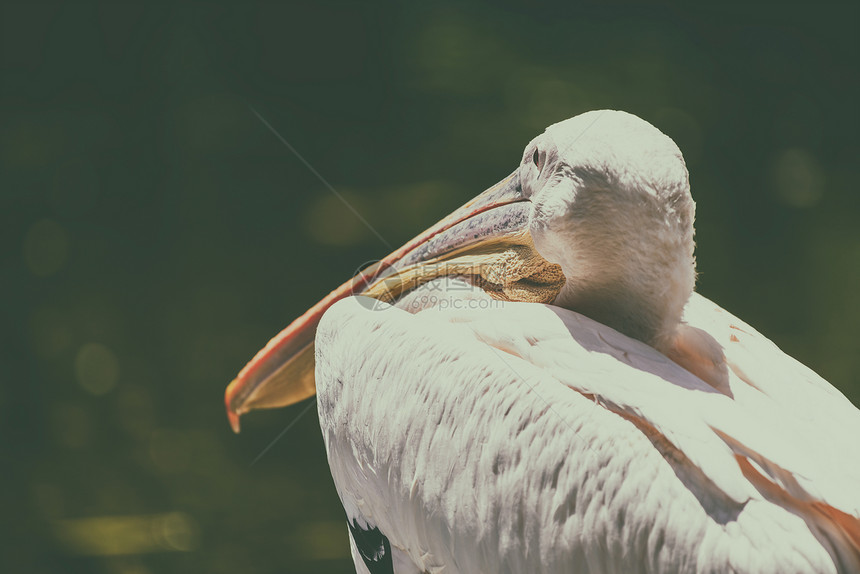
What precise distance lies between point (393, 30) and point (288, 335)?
1445 mm

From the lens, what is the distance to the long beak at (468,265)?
1434mm

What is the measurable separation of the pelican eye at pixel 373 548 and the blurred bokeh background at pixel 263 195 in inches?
60.5

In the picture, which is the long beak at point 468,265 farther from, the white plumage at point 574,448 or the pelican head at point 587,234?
the white plumage at point 574,448

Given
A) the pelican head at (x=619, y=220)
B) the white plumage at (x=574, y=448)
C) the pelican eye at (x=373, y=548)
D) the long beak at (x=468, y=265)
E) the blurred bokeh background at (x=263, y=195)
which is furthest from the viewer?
the blurred bokeh background at (x=263, y=195)

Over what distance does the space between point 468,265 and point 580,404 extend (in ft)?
1.69

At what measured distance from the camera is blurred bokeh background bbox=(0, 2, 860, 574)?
2734 mm

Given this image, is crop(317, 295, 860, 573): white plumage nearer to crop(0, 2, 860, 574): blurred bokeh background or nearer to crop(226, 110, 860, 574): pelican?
crop(226, 110, 860, 574): pelican

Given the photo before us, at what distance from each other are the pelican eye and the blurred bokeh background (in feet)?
5.04

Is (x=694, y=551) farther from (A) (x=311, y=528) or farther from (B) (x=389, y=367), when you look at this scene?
(A) (x=311, y=528)

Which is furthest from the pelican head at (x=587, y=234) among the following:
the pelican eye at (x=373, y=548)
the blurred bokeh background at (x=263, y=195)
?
the blurred bokeh background at (x=263, y=195)

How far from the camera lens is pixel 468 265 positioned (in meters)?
1.48

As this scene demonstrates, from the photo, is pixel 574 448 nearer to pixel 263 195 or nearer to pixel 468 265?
pixel 468 265

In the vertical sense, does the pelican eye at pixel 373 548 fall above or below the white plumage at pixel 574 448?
below

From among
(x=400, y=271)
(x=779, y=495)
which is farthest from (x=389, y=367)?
(x=779, y=495)
